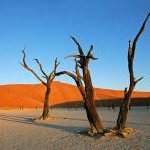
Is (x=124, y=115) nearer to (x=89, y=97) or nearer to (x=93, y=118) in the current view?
(x=93, y=118)

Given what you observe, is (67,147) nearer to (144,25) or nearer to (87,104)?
(87,104)

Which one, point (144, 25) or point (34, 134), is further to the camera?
point (34, 134)

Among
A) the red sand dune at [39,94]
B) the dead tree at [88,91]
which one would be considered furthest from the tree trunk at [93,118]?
the red sand dune at [39,94]

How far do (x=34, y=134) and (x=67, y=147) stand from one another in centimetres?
474

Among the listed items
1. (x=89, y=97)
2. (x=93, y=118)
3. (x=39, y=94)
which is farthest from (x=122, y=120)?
(x=39, y=94)

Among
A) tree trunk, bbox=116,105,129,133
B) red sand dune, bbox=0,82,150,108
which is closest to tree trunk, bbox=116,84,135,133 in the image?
tree trunk, bbox=116,105,129,133

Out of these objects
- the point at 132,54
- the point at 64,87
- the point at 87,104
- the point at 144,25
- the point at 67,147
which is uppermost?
the point at 64,87

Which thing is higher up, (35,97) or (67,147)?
(35,97)

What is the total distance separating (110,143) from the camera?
15.6 m

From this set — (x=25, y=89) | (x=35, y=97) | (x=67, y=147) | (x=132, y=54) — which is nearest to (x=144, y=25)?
(x=132, y=54)

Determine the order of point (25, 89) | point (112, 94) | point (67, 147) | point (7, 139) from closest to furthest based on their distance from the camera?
point (67, 147) → point (7, 139) → point (25, 89) → point (112, 94)

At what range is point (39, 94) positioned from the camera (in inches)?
5512

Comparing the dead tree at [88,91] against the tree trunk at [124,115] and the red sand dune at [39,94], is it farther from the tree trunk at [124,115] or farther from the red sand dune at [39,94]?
the red sand dune at [39,94]

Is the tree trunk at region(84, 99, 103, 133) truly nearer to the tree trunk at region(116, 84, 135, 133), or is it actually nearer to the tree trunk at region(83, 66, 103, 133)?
the tree trunk at region(83, 66, 103, 133)
